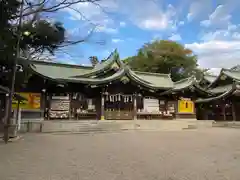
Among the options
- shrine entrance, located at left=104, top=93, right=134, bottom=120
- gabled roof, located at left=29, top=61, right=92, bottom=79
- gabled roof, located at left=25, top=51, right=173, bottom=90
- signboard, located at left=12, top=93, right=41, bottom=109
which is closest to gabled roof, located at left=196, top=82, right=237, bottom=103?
gabled roof, located at left=25, top=51, right=173, bottom=90

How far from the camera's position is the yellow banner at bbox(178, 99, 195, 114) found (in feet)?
84.9

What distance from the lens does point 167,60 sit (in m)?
44.0

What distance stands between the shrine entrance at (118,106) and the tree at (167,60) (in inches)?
825

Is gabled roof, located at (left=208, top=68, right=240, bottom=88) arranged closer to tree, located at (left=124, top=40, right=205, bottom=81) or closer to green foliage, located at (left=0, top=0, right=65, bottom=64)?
tree, located at (left=124, top=40, right=205, bottom=81)

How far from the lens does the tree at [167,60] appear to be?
145 feet

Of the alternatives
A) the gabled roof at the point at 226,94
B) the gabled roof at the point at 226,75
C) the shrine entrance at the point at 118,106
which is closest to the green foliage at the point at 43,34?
the shrine entrance at the point at 118,106

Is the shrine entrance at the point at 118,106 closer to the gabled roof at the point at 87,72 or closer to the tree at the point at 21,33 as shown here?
the gabled roof at the point at 87,72

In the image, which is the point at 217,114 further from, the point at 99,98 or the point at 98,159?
the point at 98,159

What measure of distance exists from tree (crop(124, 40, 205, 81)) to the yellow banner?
721 inches

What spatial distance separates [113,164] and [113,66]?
18677mm

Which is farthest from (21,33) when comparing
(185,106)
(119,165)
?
(185,106)

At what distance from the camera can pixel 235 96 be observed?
1180 inches

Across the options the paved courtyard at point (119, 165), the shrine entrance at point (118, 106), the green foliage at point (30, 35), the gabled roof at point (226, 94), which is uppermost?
the green foliage at point (30, 35)

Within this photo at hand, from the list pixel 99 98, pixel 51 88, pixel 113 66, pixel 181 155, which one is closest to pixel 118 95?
pixel 99 98
